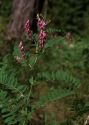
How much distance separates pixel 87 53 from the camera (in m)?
6.97

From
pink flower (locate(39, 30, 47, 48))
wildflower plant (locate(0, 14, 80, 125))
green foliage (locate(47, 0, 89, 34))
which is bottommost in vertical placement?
wildflower plant (locate(0, 14, 80, 125))

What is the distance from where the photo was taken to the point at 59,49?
730cm

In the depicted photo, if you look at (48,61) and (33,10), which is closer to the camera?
(48,61)

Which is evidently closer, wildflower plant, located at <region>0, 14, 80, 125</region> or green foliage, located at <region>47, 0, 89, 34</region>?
wildflower plant, located at <region>0, 14, 80, 125</region>

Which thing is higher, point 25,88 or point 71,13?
point 71,13

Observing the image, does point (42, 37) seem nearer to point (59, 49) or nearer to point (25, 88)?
point (25, 88)

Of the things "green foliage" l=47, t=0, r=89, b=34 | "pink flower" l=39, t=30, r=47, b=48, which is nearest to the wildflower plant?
"pink flower" l=39, t=30, r=47, b=48

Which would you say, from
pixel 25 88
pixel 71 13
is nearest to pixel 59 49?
pixel 71 13

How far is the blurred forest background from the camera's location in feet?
12.7

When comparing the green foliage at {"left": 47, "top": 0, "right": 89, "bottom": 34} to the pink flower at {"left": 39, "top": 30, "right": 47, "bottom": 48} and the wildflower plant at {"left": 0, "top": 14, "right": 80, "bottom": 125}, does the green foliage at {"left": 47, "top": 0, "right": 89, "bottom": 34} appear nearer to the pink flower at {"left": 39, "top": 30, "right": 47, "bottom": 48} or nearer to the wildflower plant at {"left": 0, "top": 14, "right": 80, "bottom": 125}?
the wildflower plant at {"left": 0, "top": 14, "right": 80, "bottom": 125}

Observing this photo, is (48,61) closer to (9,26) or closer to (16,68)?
(9,26)

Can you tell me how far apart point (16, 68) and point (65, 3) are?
5702mm

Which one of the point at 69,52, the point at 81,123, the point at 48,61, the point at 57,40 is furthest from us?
the point at 69,52

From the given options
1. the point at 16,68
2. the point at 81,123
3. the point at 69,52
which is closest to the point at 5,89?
the point at 16,68
